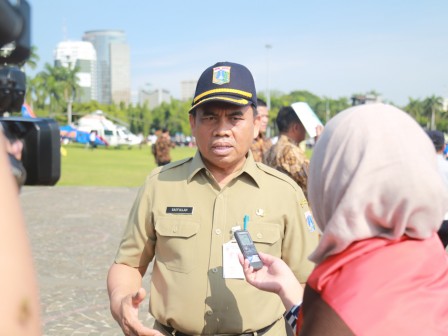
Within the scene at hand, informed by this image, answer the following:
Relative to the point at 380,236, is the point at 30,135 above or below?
above

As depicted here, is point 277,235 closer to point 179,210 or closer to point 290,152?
point 179,210

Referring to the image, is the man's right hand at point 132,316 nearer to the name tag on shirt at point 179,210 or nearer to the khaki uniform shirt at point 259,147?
the name tag on shirt at point 179,210

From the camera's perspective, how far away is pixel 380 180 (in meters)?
1.30

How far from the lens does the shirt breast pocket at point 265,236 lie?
2.30 meters

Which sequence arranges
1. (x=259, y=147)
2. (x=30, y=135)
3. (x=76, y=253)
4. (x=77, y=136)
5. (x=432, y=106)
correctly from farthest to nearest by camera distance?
(x=432, y=106) → (x=77, y=136) → (x=76, y=253) → (x=259, y=147) → (x=30, y=135)

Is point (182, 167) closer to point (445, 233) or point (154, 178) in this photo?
point (154, 178)

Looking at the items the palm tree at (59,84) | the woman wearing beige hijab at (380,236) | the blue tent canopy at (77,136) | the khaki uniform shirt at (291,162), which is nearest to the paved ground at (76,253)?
the khaki uniform shirt at (291,162)

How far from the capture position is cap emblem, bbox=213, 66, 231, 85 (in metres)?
2.40

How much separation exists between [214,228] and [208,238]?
46 millimetres

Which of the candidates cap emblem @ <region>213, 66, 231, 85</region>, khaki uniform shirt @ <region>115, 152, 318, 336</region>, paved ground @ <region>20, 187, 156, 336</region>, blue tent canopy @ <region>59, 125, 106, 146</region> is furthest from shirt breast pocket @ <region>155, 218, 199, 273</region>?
blue tent canopy @ <region>59, 125, 106, 146</region>

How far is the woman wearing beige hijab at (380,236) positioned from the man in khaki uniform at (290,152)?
3.28 m

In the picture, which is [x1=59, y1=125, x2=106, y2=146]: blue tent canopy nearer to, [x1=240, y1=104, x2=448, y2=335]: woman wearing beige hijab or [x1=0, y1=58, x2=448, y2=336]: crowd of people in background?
[x1=0, y1=58, x2=448, y2=336]: crowd of people in background

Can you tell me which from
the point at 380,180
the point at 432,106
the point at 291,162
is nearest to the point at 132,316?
the point at 380,180

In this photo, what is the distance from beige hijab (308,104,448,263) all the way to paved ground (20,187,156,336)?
4208mm
